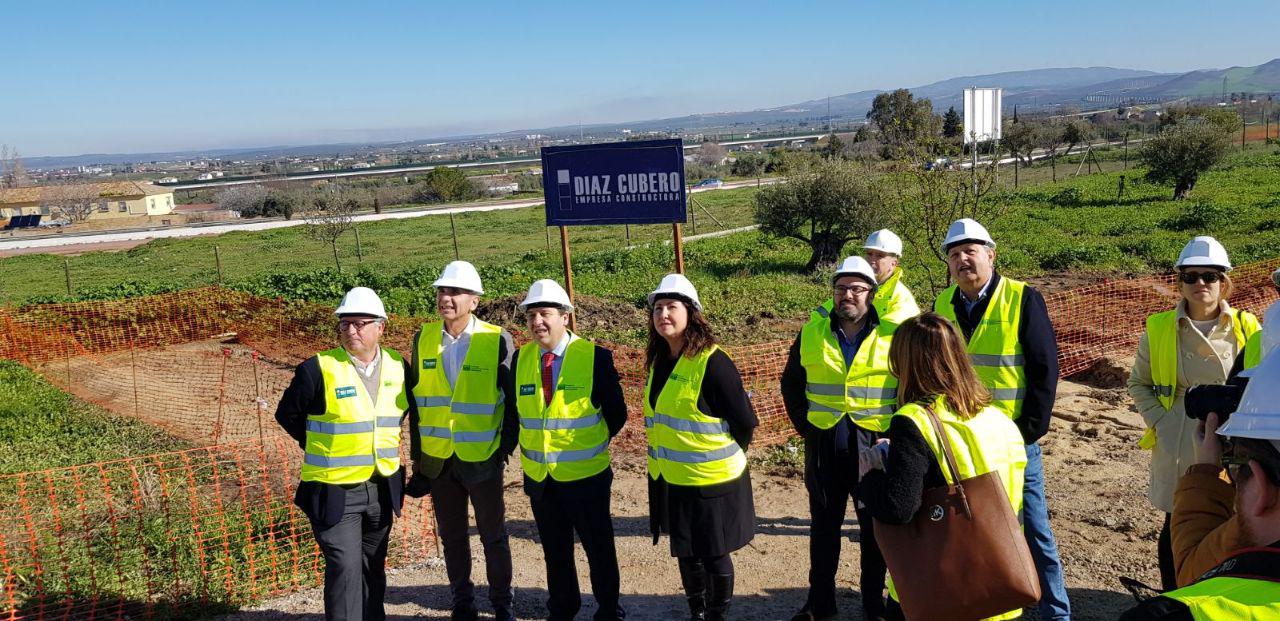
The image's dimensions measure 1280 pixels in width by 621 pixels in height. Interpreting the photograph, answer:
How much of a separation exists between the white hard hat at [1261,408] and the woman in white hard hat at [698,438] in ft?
8.89

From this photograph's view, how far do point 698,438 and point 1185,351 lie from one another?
238cm

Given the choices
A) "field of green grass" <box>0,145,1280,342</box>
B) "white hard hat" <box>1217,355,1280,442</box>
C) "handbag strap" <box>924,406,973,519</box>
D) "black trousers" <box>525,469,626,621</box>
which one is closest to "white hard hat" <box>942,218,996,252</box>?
"handbag strap" <box>924,406,973,519</box>

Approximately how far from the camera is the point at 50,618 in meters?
5.02

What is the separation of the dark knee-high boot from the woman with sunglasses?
7.11ft

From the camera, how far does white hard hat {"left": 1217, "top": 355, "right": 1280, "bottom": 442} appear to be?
145 centimetres

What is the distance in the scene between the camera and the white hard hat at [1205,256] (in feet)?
13.4

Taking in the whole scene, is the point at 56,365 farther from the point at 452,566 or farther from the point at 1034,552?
the point at 1034,552

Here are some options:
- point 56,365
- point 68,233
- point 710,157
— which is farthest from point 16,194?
point 56,365

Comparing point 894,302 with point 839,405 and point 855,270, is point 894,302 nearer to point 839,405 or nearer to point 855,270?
point 855,270

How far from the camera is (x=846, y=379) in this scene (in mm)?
4348

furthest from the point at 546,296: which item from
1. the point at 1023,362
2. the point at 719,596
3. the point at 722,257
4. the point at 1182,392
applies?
the point at 722,257

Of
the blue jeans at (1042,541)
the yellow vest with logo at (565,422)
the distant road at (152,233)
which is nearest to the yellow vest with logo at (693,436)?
the yellow vest with logo at (565,422)

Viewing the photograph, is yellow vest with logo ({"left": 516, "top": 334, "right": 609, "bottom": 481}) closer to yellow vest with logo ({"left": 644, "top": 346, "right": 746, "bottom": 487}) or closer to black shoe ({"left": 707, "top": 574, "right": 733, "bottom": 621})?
yellow vest with logo ({"left": 644, "top": 346, "right": 746, "bottom": 487})

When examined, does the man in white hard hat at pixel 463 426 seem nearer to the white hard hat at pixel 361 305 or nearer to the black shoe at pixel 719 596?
the white hard hat at pixel 361 305
